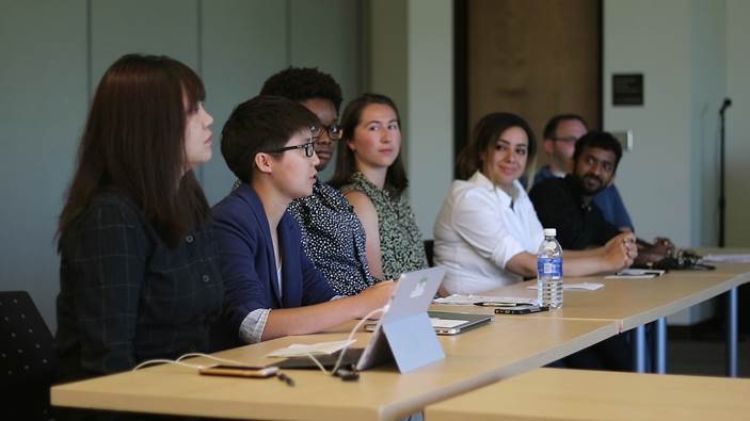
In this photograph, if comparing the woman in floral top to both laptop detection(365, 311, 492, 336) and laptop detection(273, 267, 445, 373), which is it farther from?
laptop detection(273, 267, 445, 373)

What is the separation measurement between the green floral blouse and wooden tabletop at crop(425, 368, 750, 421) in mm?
1889

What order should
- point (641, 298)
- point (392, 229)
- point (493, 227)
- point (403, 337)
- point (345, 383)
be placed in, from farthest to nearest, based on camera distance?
point (493, 227) < point (392, 229) < point (641, 298) < point (403, 337) < point (345, 383)

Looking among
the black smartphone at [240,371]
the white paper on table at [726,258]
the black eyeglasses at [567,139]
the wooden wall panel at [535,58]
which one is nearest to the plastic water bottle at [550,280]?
the black smartphone at [240,371]

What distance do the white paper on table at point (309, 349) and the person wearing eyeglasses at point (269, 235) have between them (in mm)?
237

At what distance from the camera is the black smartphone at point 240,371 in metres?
2.25

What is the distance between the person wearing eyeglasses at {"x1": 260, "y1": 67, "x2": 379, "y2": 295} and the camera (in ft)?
12.0

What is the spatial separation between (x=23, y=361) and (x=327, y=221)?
1.04 meters

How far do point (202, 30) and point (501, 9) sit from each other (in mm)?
2611

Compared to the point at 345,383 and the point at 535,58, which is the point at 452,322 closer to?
the point at 345,383

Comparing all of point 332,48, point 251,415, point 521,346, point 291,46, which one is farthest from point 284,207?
point 332,48

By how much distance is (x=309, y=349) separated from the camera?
258cm

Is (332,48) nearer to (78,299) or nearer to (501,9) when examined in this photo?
(501,9)

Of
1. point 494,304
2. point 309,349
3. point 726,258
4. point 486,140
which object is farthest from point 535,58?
point 309,349

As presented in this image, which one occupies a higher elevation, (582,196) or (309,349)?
(582,196)
